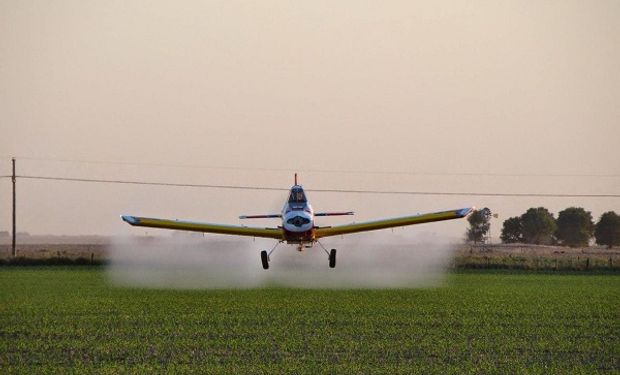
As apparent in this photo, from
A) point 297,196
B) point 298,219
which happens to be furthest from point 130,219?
point 298,219

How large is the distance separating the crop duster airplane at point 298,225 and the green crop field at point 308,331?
274 cm

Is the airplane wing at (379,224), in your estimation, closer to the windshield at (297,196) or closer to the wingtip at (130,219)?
the windshield at (297,196)

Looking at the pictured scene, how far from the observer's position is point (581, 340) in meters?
33.1

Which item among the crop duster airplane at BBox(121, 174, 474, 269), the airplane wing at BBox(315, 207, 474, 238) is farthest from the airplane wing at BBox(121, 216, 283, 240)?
the airplane wing at BBox(315, 207, 474, 238)

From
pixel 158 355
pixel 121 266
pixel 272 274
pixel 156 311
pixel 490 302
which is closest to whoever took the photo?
pixel 158 355

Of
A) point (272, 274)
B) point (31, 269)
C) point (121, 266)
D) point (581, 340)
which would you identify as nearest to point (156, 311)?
point (581, 340)

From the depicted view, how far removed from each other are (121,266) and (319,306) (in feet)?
121

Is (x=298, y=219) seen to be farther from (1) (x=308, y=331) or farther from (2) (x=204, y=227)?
(1) (x=308, y=331)

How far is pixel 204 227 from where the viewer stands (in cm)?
5228

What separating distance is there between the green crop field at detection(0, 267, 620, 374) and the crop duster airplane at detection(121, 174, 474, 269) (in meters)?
2.74

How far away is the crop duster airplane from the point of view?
157 ft

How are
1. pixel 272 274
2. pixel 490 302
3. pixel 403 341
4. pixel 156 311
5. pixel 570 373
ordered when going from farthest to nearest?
pixel 272 274
pixel 490 302
pixel 156 311
pixel 403 341
pixel 570 373

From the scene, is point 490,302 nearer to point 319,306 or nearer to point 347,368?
point 319,306

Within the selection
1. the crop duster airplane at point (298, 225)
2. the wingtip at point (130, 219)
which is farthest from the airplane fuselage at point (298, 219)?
the wingtip at point (130, 219)
